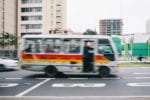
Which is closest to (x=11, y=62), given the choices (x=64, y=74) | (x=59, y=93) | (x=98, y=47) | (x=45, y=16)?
(x=64, y=74)

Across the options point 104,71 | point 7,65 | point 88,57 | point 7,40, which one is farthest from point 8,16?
point 104,71

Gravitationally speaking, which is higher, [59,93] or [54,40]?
[54,40]

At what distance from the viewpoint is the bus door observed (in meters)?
18.2

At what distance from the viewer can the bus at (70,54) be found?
18.3 m

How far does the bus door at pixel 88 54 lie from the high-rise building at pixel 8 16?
5958 centimetres

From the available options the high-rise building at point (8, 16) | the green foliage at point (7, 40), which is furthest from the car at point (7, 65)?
the high-rise building at point (8, 16)

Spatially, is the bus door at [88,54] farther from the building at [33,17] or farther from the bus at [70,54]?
the building at [33,17]

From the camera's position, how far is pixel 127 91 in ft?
42.1

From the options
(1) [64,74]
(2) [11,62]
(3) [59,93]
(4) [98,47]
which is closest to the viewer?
(3) [59,93]

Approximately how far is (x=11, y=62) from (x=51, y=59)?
6.27 meters

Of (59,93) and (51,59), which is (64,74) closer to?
(51,59)

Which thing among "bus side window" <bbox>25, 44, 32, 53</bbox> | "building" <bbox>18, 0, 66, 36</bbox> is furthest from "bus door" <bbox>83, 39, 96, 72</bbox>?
"building" <bbox>18, 0, 66, 36</bbox>

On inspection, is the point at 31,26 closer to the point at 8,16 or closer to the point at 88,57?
the point at 8,16

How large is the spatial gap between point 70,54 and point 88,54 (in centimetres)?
106
